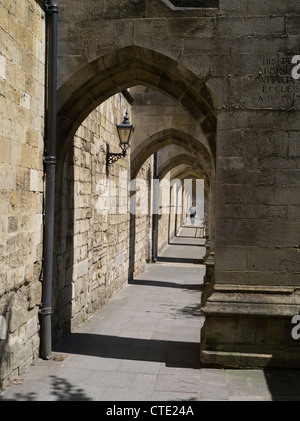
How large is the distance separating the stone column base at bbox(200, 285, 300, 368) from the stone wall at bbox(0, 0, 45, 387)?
1744 mm

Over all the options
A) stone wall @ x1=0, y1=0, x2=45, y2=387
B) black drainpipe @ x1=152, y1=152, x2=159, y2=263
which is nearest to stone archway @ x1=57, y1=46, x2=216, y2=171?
stone wall @ x1=0, y1=0, x2=45, y2=387

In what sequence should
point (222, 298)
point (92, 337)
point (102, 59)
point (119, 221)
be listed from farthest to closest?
point (119, 221) < point (92, 337) < point (102, 59) < point (222, 298)

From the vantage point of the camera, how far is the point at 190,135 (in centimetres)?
1123

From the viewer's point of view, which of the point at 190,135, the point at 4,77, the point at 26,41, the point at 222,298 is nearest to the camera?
the point at 4,77

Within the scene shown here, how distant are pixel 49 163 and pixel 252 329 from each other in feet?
8.68

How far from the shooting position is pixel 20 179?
14.4 ft

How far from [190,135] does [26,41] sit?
7075mm

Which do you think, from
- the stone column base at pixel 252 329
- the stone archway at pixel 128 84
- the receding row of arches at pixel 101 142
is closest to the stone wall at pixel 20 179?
the stone archway at pixel 128 84

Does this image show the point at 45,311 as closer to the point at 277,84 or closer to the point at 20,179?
the point at 20,179

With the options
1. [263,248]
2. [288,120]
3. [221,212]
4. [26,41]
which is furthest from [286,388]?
[26,41]

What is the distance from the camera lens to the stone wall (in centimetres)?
405

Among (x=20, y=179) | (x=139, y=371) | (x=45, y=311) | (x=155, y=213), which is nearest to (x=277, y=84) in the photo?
(x=20, y=179)

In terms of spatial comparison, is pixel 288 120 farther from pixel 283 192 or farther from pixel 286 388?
pixel 286 388

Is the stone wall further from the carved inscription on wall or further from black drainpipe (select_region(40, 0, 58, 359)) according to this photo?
the carved inscription on wall
